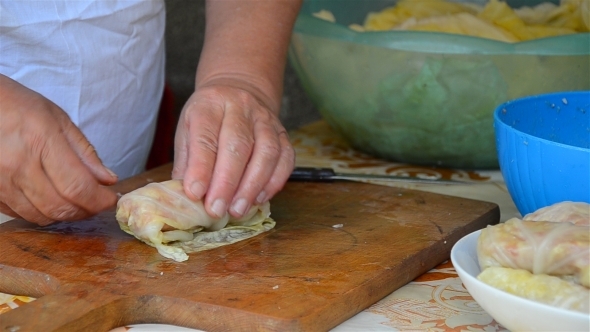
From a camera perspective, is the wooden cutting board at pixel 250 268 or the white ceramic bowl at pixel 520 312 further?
the wooden cutting board at pixel 250 268

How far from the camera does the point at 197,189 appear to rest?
1.60 metres

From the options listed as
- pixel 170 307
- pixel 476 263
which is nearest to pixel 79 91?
pixel 170 307

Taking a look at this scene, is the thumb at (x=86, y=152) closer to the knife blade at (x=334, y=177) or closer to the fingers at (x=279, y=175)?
the fingers at (x=279, y=175)

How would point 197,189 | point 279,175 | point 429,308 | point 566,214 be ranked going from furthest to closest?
point 279,175 < point 197,189 < point 429,308 < point 566,214

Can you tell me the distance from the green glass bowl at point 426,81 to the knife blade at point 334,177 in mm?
134

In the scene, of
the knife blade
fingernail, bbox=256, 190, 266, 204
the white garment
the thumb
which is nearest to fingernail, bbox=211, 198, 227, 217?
fingernail, bbox=256, 190, 266, 204

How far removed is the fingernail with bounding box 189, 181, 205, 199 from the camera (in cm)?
160

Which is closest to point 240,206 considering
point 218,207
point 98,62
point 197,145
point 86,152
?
point 218,207

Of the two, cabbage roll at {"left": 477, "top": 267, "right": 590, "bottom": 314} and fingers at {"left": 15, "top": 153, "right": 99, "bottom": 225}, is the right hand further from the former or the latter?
cabbage roll at {"left": 477, "top": 267, "right": 590, "bottom": 314}

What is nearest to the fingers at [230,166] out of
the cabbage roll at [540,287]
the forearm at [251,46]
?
the forearm at [251,46]

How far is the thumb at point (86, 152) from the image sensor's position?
1.49 meters

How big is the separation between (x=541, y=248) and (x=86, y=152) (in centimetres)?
88

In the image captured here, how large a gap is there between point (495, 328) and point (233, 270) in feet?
1.57

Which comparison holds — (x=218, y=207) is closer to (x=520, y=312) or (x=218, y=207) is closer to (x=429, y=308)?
(x=429, y=308)
